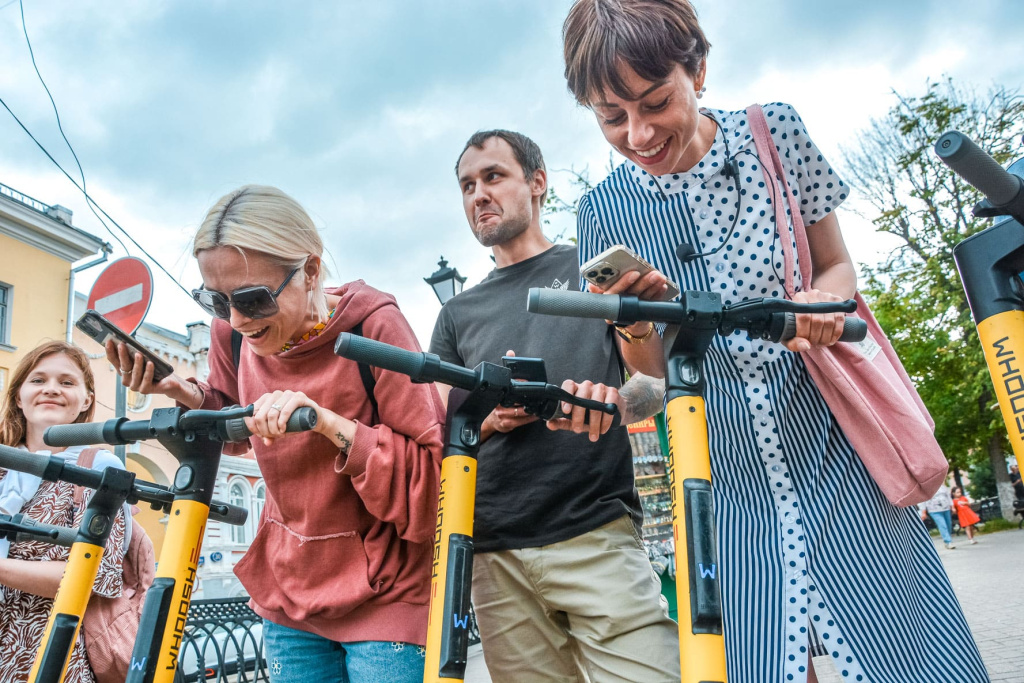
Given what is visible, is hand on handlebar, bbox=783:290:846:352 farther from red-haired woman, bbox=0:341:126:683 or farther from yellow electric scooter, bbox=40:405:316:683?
red-haired woman, bbox=0:341:126:683

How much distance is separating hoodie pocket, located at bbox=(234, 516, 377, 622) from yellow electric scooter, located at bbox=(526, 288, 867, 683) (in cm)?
102

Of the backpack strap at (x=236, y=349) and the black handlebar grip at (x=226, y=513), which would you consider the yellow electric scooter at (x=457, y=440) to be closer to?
the black handlebar grip at (x=226, y=513)

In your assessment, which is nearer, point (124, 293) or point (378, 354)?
point (378, 354)

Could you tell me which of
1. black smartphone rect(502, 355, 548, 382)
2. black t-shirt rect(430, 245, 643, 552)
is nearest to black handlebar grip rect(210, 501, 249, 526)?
black t-shirt rect(430, 245, 643, 552)

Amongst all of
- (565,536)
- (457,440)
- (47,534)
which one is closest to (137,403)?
(47,534)

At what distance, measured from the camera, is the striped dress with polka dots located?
1.55 metres

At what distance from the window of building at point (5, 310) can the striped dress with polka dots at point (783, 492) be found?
69.3ft

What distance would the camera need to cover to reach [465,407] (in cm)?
177

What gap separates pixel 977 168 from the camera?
1203mm

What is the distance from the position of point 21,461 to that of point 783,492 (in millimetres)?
1957

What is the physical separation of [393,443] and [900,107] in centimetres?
2154

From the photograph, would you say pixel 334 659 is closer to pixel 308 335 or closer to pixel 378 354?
pixel 308 335

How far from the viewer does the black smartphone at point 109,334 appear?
1.95 m

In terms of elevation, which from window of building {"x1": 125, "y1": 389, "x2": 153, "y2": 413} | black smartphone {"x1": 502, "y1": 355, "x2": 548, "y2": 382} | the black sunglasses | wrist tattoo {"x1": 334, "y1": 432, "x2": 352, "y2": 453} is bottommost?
wrist tattoo {"x1": 334, "y1": 432, "x2": 352, "y2": 453}
